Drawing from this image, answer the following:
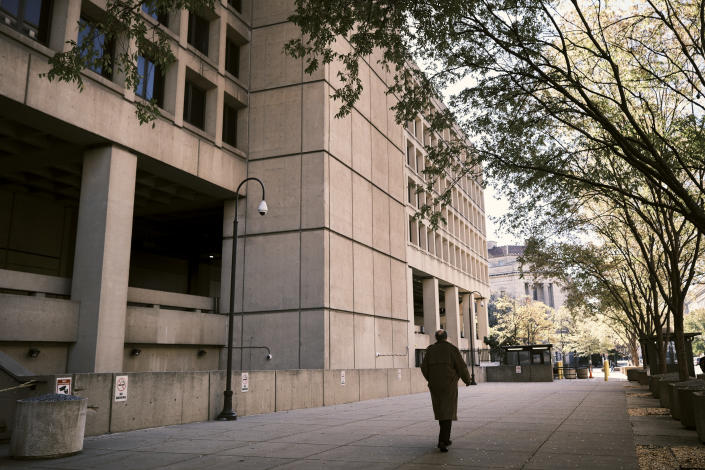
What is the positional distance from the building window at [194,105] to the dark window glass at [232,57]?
253cm

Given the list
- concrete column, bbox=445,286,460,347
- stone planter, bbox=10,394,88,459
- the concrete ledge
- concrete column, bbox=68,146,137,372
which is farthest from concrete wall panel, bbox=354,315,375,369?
concrete column, bbox=445,286,460,347

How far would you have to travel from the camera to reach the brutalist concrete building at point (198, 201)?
1675 cm

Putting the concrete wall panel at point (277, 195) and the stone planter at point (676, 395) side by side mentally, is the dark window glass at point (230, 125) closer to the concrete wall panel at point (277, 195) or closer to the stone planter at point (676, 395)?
the concrete wall panel at point (277, 195)

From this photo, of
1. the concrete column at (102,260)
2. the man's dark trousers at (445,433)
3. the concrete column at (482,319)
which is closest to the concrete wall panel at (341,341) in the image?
the concrete column at (102,260)

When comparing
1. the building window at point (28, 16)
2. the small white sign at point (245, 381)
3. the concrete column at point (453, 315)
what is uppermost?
the building window at point (28, 16)

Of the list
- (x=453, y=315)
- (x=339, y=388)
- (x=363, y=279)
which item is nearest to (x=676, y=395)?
(x=339, y=388)

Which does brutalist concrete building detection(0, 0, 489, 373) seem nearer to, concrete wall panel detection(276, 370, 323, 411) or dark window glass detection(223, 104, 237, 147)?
dark window glass detection(223, 104, 237, 147)

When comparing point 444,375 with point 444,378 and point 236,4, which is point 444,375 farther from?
point 236,4

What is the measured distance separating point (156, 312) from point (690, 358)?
24112mm

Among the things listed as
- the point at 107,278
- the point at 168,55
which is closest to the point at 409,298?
the point at 107,278

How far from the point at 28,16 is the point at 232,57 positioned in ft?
33.8

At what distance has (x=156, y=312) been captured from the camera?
66.8ft

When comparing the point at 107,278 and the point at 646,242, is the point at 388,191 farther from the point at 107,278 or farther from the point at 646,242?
the point at 107,278

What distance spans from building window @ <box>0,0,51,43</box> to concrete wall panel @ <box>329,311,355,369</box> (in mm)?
14181
